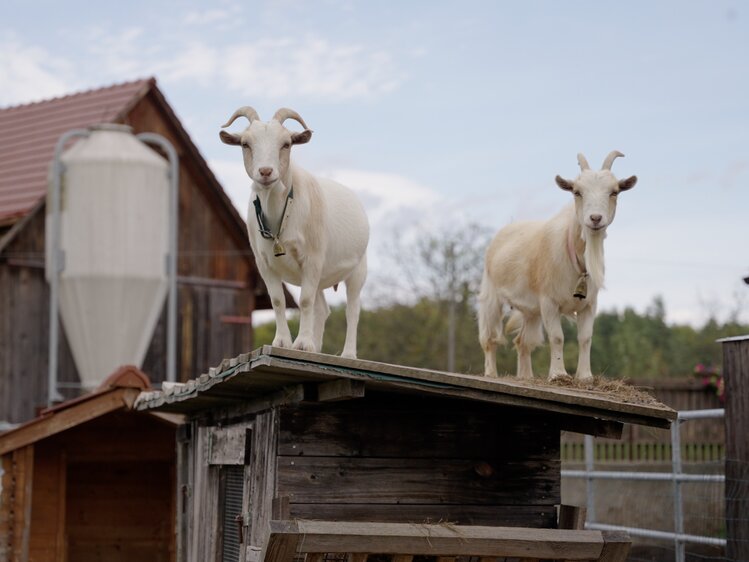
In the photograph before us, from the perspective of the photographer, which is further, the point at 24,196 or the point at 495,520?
the point at 24,196

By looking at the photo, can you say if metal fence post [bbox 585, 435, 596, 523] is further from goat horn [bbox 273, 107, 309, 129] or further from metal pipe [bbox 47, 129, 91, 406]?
metal pipe [bbox 47, 129, 91, 406]

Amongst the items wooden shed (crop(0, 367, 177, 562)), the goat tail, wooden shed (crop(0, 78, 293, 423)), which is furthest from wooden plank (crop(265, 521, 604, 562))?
wooden shed (crop(0, 78, 293, 423))

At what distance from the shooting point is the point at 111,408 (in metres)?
11.6

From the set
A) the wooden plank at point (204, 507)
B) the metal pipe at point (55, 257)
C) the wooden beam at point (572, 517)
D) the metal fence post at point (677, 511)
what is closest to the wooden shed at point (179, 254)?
the metal pipe at point (55, 257)

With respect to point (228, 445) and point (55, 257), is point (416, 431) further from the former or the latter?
point (55, 257)

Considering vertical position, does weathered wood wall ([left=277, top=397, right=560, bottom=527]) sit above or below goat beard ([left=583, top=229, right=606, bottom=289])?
below

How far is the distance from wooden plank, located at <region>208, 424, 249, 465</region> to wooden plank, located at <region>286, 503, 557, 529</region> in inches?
37.4

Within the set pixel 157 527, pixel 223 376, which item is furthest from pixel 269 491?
pixel 157 527

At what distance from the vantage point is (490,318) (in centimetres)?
939

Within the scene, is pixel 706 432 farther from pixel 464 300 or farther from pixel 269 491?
pixel 464 300

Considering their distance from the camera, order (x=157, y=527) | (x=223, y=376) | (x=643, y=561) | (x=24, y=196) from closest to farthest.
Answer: (x=223, y=376) → (x=643, y=561) → (x=157, y=527) → (x=24, y=196)

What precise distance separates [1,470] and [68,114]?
12.6 m

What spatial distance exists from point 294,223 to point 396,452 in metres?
1.55

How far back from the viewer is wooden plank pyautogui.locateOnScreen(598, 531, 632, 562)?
22.9 feet
